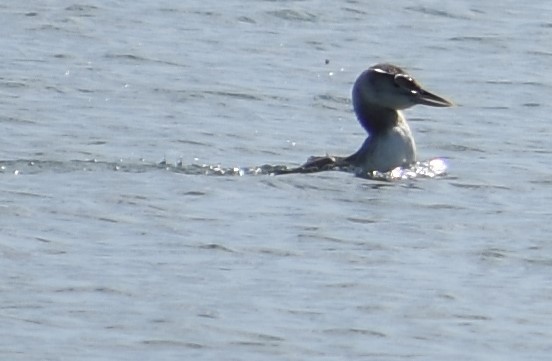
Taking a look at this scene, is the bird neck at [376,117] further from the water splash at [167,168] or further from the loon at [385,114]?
the water splash at [167,168]

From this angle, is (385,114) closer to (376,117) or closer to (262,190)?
(376,117)

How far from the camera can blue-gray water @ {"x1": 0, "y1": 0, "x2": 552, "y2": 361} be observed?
423 inches

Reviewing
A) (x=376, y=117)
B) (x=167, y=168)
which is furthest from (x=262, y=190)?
(x=376, y=117)

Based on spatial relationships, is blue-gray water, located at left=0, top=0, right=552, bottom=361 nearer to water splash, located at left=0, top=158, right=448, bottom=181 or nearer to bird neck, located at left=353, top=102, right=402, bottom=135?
water splash, located at left=0, top=158, right=448, bottom=181

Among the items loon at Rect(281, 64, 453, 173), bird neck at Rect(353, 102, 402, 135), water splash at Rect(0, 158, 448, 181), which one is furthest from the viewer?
bird neck at Rect(353, 102, 402, 135)

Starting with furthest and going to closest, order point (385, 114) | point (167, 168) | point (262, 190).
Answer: point (385, 114) < point (167, 168) < point (262, 190)

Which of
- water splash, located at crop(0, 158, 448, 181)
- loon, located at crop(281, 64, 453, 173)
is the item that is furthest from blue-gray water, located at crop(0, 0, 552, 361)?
loon, located at crop(281, 64, 453, 173)

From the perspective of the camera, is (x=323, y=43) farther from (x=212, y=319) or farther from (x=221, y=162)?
(x=212, y=319)

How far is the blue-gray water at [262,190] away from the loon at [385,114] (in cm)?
39

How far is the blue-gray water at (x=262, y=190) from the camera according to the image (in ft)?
35.3

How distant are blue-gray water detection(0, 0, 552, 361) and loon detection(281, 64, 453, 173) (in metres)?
0.39

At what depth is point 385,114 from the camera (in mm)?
16453

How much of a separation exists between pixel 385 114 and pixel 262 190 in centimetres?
208

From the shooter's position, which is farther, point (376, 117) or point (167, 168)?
point (376, 117)
